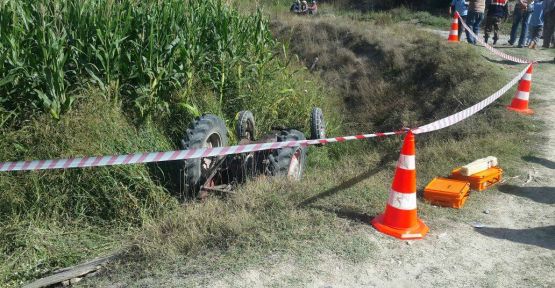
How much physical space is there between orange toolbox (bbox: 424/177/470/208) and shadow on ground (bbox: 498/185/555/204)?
0.73m

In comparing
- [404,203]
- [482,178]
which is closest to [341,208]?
[404,203]

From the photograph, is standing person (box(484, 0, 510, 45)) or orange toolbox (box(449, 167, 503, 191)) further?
standing person (box(484, 0, 510, 45))

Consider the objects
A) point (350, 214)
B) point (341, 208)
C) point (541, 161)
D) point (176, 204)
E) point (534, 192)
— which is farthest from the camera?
point (541, 161)

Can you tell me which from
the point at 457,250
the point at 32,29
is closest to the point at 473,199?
the point at 457,250

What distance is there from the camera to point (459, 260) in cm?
483

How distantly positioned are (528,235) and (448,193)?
→ 88 cm

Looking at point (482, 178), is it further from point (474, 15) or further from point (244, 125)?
point (474, 15)

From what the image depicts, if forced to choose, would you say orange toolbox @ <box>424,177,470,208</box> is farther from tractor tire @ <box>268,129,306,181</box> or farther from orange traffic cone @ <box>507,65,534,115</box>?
orange traffic cone @ <box>507,65,534,115</box>

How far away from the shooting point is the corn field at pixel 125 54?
670cm

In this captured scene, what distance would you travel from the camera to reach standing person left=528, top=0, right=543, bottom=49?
15820 mm

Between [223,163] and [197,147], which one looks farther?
[223,163]

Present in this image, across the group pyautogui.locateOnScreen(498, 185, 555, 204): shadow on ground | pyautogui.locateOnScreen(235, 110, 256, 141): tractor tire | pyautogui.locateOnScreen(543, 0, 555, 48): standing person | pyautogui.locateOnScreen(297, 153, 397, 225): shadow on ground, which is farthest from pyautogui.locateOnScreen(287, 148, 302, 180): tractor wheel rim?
pyautogui.locateOnScreen(543, 0, 555, 48): standing person

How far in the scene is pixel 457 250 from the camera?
5008mm

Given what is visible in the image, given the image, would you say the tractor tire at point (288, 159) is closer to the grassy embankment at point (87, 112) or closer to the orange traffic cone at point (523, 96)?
the grassy embankment at point (87, 112)
